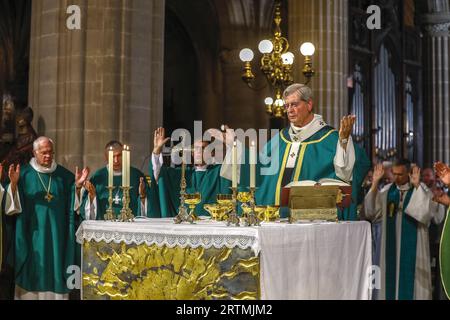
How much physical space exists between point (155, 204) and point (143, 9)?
3114mm

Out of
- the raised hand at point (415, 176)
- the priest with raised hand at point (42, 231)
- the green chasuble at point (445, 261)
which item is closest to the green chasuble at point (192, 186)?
the priest with raised hand at point (42, 231)

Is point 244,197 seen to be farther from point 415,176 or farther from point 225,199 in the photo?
point 415,176

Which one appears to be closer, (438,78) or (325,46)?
(325,46)

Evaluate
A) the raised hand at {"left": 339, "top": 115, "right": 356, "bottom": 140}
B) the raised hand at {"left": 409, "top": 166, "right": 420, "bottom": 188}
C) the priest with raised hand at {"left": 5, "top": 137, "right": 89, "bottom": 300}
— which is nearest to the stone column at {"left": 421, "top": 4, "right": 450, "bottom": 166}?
the raised hand at {"left": 409, "top": 166, "right": 420, "bottom": 188}

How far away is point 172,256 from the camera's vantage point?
5.48 meters

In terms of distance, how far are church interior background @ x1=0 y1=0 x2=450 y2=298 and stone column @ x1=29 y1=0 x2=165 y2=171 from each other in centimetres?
1

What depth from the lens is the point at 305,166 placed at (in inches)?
Answer: 259

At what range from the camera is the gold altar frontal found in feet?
17.0

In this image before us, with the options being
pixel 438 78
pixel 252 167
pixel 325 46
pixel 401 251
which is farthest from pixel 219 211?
pixel 438 78

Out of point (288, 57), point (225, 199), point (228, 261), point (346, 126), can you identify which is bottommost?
point (228, 261)

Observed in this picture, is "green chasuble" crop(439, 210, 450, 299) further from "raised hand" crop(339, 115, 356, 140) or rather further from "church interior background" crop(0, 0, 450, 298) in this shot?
"church interior background" crop(0, 0, 450, 298)

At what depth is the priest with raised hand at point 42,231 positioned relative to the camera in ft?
26.4

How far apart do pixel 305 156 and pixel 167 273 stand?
1690mm
